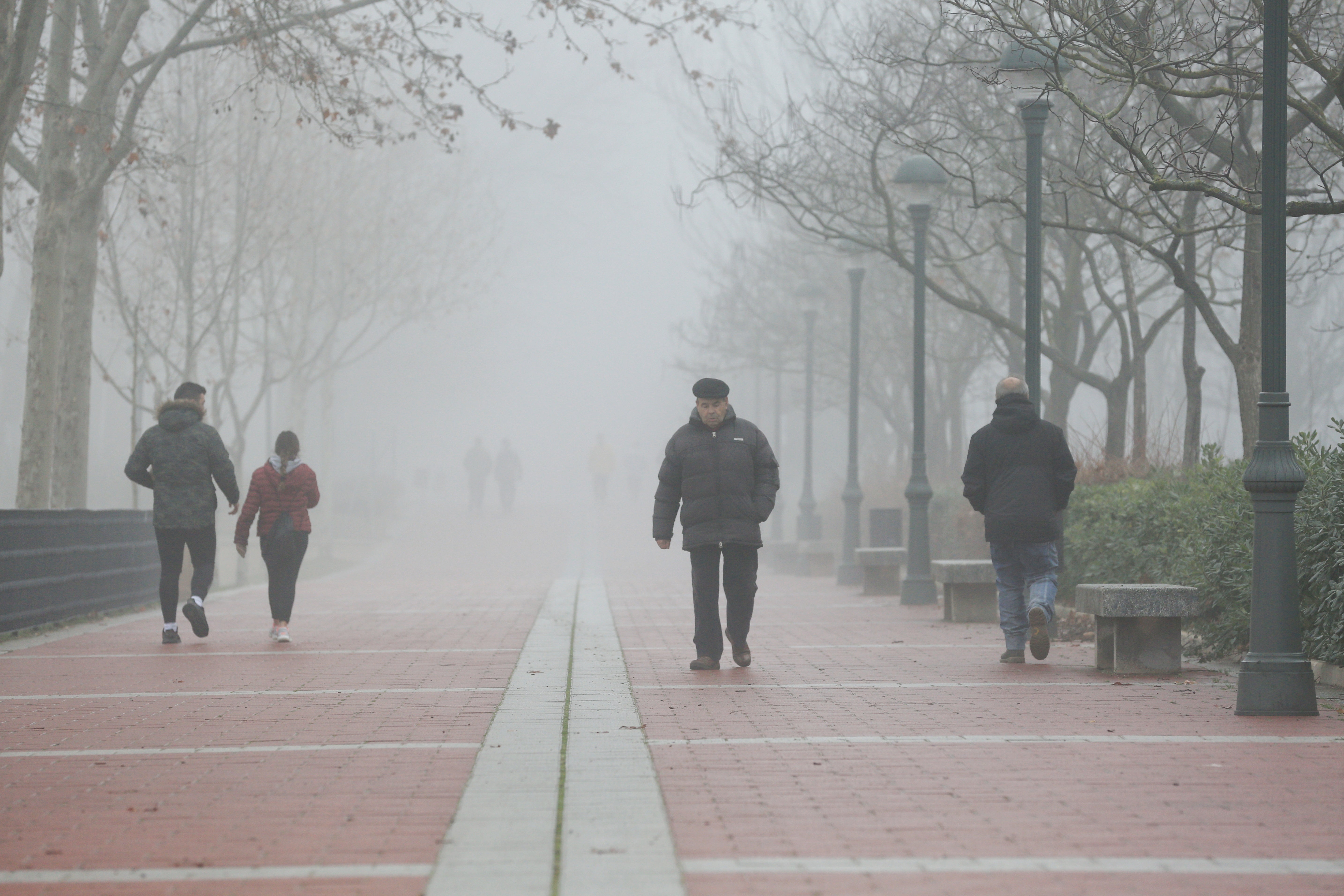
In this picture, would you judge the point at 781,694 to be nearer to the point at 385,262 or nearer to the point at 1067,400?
the point at 1067,400

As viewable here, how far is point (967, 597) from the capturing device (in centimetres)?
1432

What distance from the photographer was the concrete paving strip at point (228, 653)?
36.8 feet

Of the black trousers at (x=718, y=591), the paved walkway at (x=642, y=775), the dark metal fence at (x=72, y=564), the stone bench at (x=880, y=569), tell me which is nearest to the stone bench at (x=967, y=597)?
the paved walkway at (x=642, y=775)

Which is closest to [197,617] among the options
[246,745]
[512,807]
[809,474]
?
[246,745]

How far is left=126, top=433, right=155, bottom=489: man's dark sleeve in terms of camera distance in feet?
39.3

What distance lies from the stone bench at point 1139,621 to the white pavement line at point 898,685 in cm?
35

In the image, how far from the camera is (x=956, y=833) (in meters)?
5.20

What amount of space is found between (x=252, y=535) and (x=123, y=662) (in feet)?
97.6

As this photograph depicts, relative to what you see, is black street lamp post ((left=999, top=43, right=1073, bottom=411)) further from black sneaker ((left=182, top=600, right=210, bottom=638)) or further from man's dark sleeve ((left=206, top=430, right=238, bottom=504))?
black sneaker ((left=182, top=600, right=210, bottom=638))

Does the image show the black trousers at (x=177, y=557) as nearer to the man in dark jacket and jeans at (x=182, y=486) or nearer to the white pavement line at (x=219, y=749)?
the man in dark jacket and jeans at (x=182, y=486)

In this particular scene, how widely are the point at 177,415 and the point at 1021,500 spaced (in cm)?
653

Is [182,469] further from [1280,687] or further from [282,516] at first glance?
[1280,687]

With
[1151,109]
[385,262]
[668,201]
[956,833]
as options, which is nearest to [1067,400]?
[1151,109]

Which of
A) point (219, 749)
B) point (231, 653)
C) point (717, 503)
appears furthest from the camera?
point (231, 653)
